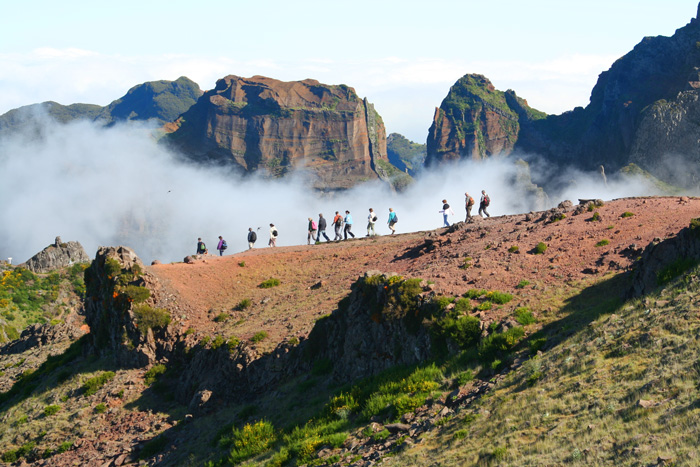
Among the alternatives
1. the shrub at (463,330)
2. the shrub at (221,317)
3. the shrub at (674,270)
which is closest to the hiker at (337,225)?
the shrub at (221,317)

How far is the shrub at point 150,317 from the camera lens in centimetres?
3903

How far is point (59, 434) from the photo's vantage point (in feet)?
112

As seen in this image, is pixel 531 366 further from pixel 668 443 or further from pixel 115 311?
pixel 115 311

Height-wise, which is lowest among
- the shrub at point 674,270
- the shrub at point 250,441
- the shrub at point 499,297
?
the shrub at point 250,441

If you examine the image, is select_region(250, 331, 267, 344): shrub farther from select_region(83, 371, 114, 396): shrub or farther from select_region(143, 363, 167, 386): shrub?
select_region(83, 371, 114, 396): shrub

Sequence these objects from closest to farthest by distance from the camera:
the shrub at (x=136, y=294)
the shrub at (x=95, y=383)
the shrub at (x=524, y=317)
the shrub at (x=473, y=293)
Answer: the shrub at (x=524, y=317)
the shrub at (x=473, y=293)
the shrub at (x=95, y=383)
the shrub at (x=136, y=294)

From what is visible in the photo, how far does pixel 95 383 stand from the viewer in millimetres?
37469

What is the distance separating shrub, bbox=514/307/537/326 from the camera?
23609 millimetres

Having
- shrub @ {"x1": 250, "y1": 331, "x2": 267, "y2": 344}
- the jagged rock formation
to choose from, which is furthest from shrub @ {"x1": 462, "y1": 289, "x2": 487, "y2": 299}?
the jagged rock formation

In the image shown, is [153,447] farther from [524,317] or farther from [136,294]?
[524,317]

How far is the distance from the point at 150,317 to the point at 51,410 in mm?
7318

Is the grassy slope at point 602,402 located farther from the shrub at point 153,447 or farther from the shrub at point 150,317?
the shrub at point 150,317

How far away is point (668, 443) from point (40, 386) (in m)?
37.9

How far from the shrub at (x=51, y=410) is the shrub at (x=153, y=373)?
4.90 m
